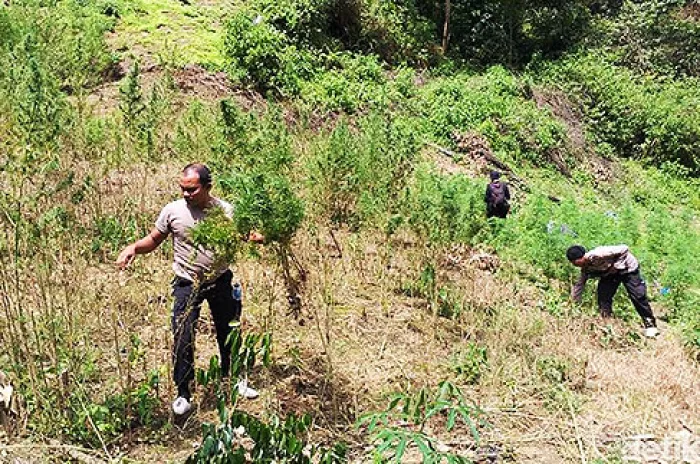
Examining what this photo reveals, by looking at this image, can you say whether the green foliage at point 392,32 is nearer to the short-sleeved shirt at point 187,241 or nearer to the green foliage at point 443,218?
the green foliage at point 443,218

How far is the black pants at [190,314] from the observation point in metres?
3.34

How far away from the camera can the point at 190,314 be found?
3.38 meters

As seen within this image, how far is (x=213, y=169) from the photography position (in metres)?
5.75

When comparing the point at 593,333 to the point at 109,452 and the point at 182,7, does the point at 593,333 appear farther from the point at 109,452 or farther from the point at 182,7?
the point at 182,7

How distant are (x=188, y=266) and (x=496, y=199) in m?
5.17

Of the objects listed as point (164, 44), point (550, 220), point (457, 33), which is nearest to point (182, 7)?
point (164, 44)

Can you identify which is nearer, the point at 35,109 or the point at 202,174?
the point at 202,174

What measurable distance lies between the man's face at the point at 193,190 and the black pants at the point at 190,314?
41 cm

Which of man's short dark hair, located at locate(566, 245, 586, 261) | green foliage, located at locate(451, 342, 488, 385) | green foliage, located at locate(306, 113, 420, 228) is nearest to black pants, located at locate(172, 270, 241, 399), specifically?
green foliage, located at locate(451, 342, 488, 385)

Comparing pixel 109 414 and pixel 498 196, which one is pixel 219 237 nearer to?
pixel 109 414

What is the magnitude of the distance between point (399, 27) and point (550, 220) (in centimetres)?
862

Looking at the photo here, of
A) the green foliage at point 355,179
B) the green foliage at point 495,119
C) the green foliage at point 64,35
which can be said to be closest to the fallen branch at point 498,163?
the green foliage at point 495,119

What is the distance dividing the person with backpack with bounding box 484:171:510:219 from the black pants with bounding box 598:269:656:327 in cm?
224

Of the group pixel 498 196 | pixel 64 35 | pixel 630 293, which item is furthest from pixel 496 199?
pixel 64 35
